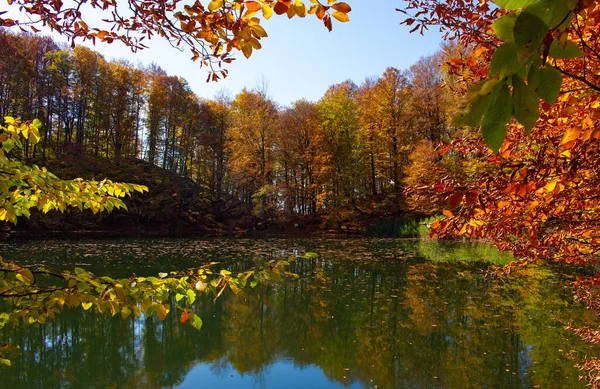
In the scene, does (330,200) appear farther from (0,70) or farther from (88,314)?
(0,70)

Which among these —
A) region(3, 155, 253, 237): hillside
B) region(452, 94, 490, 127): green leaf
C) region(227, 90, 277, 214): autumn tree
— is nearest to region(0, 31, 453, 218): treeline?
region(227, 90, 277, 214): autumn tree

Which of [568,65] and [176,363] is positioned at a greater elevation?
[568,65]

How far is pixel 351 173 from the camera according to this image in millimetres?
28672

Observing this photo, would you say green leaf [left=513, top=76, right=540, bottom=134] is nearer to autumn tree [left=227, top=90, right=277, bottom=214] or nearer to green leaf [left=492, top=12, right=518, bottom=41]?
green leaf [left=492, top=12, right=518, bottom=41]

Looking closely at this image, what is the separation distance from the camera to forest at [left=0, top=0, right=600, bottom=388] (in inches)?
47.9

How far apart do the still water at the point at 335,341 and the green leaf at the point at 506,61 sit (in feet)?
9.73

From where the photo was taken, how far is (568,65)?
2.05 meters

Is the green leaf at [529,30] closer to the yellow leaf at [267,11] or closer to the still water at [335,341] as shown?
the yellow leaf at [267,11]

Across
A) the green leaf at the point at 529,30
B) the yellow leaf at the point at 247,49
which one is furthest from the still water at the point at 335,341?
the green leaf at the point at 529,30

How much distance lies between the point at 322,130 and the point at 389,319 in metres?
22.9

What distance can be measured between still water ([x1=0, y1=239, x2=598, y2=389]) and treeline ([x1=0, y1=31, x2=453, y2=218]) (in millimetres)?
18077

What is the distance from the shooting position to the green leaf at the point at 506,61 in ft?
1.76

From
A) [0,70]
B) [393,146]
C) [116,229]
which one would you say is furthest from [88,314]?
[0,70]

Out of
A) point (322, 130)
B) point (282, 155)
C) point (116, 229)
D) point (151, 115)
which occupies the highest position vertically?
point (151, 115)
